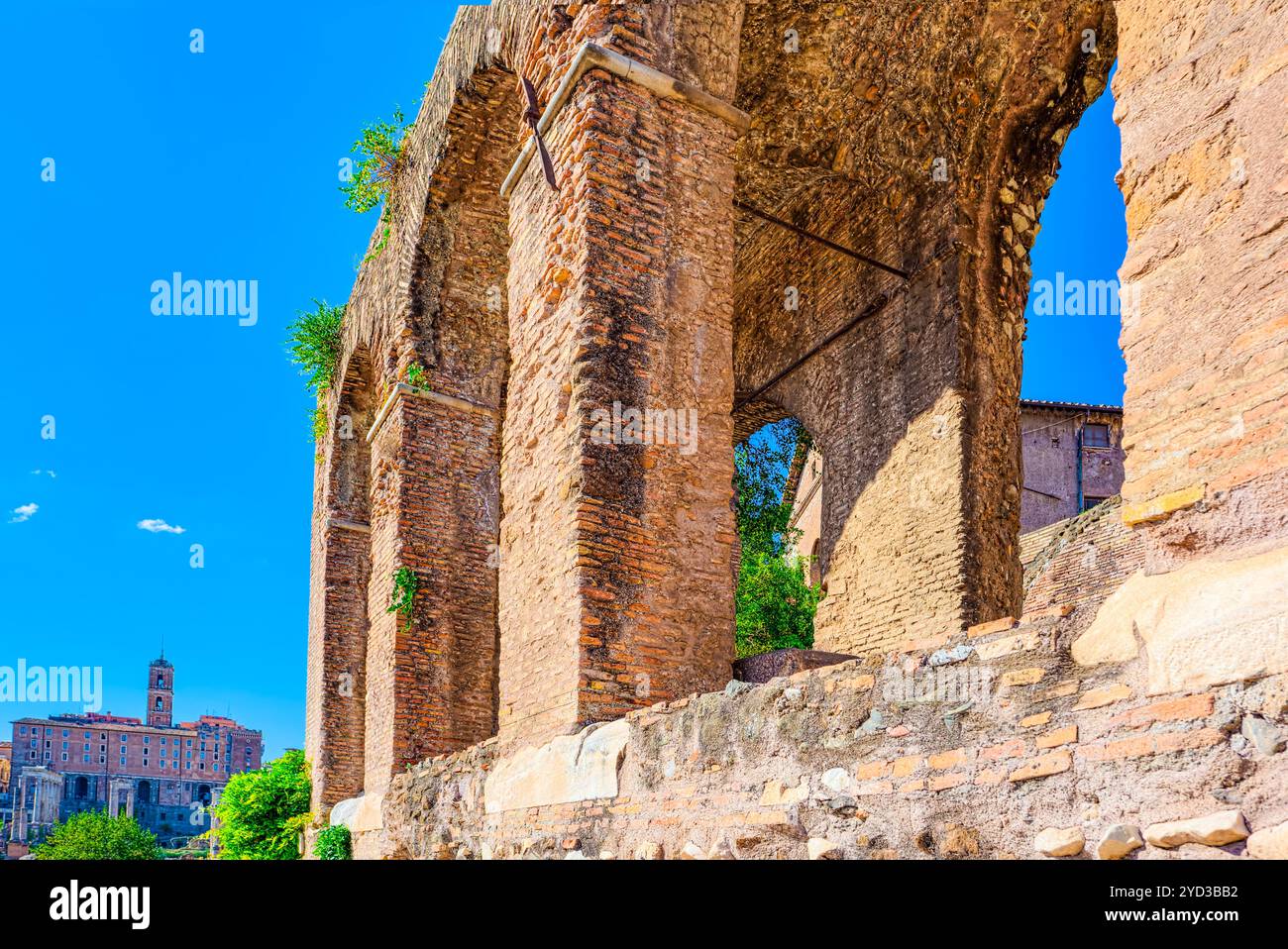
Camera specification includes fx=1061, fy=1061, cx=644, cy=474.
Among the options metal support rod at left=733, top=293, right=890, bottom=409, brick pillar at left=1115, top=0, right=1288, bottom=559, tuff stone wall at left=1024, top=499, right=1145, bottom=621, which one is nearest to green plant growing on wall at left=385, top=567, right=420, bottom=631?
metal support rod at left=733, top=293, right=890, bottom=409

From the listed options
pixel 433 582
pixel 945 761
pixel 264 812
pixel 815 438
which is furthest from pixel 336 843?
pixel 945 761

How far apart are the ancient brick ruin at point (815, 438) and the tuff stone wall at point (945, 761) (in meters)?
0.01

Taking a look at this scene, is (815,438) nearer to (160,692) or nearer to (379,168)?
(379,168)

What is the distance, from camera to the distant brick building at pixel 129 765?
9038cm

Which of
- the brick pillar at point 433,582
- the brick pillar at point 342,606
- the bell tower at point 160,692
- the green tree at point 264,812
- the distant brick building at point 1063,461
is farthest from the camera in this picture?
the bell tower at point 160,692

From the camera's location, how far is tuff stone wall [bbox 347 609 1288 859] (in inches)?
99.0

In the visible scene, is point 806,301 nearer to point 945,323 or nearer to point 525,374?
point 945,323

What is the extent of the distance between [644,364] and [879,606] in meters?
4.41

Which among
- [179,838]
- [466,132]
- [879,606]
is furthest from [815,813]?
[179,838]

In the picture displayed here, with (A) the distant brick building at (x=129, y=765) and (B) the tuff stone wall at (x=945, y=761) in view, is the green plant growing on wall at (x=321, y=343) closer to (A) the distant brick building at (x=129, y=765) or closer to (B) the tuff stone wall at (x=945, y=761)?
(B) the tuff stone wall at (x=945, y=761)

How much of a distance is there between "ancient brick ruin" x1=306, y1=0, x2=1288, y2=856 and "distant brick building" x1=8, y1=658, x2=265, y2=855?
90914 millimetres

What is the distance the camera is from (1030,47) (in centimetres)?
899

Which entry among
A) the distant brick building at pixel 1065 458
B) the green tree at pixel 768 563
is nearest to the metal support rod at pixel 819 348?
the green tree at pixel 768 563

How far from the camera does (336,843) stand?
10.1 meters
